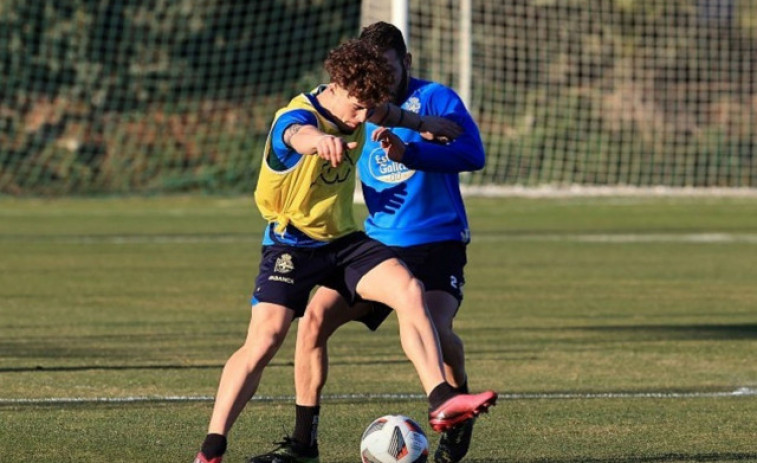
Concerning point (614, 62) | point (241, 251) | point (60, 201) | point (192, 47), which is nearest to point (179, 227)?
point (241, 251)

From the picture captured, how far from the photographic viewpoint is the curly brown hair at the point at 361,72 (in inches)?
239

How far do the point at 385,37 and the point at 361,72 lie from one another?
0.99 m

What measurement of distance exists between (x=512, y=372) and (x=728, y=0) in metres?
21.4

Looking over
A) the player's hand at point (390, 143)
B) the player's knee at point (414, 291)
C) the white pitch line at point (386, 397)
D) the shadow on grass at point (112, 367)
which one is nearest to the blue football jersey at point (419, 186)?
the player's hand at point (390, 143)

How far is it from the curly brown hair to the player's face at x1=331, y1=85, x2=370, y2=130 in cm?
9

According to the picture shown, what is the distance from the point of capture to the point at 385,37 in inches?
276

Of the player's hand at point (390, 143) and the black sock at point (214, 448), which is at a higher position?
the player's hand at point (390, 143)

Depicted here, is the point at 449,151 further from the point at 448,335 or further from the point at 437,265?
the point at 448,335

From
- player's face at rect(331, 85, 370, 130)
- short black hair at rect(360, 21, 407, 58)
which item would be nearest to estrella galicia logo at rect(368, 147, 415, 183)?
short black hair at rect(360, 21, 407, 58)

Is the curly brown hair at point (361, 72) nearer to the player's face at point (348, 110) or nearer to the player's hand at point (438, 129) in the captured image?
the player's face at point (348, 110)

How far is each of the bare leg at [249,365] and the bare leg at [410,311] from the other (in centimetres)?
37

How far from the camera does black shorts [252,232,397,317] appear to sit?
6.21 meters

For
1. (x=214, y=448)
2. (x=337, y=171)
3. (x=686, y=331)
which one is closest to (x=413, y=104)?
(x=337, y=171)

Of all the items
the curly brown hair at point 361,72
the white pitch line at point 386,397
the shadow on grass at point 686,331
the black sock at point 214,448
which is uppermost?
the curly brown hair at point 361,72
